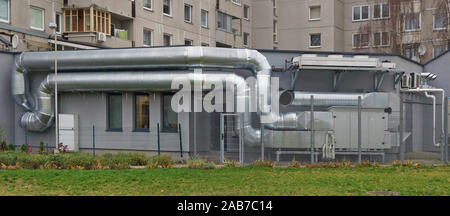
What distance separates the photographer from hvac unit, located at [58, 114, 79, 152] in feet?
69.4

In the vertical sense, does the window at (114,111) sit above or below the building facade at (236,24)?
below

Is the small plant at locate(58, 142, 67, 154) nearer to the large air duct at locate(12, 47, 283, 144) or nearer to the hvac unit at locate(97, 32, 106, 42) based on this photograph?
the large air duct at locate(12, 47, 283, 144)

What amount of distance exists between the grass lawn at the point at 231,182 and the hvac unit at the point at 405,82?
529 cm

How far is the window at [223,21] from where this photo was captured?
1861 inches

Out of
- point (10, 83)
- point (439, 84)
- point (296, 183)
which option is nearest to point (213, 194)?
point (296, 183)

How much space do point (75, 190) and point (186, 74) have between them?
315 inches

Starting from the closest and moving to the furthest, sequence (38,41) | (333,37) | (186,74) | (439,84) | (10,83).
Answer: (186,74) < (10,83) < (439,84) < (38,41) < (333,37)

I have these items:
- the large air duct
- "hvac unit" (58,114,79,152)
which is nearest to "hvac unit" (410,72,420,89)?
the large air duct

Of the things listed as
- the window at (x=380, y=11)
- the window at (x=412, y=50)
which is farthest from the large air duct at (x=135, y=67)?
the window at (x=380, y=11)

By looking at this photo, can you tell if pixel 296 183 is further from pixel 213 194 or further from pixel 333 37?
pixel 333 37

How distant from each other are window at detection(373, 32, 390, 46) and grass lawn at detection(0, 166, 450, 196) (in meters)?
33.3

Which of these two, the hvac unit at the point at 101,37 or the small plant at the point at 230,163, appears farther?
the hvac unit at the point at 101,37

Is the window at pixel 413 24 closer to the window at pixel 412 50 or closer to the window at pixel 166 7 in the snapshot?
the window at pixel 412 50

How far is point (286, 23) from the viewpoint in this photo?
56156mm
